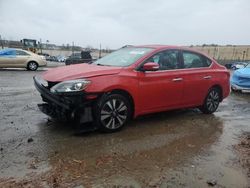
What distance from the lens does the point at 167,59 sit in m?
7.00

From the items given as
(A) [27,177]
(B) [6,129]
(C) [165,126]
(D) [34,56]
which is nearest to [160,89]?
(C) [165,126]

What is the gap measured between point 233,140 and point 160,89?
1.68 m

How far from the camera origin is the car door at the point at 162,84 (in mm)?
6355

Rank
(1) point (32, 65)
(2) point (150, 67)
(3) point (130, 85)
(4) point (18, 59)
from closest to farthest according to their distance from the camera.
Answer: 1. (3) point (130, 85)
2. (2) point (150, 67)
3. (4) point (18, 59)
4. (1) point (32, 65)

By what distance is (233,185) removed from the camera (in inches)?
161

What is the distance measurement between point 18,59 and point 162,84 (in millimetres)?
15183

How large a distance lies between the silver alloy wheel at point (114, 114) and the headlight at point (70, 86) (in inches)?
21.5

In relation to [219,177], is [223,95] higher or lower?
higher

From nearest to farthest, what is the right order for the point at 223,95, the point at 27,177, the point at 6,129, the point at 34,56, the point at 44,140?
the point at 27,177 < the point at 44,140 < the point at 6,129 < the point at 223,95 < the point at 34,56

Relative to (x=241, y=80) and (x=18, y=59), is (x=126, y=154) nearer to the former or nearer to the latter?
(x=241, y=80)

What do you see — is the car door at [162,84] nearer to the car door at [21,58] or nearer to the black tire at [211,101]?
the black tire at [211,101]

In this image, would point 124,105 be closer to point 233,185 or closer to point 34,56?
point 233,185

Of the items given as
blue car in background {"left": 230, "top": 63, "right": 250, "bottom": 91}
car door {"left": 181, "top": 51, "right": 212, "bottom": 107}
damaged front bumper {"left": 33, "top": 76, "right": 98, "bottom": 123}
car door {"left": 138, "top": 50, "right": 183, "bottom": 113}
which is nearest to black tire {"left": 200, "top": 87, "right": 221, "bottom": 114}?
car door {"left": 181, "top": 51, "right": 212, "bottom": 107}

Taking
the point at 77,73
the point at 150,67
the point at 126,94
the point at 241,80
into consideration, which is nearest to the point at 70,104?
the point at 77,73
